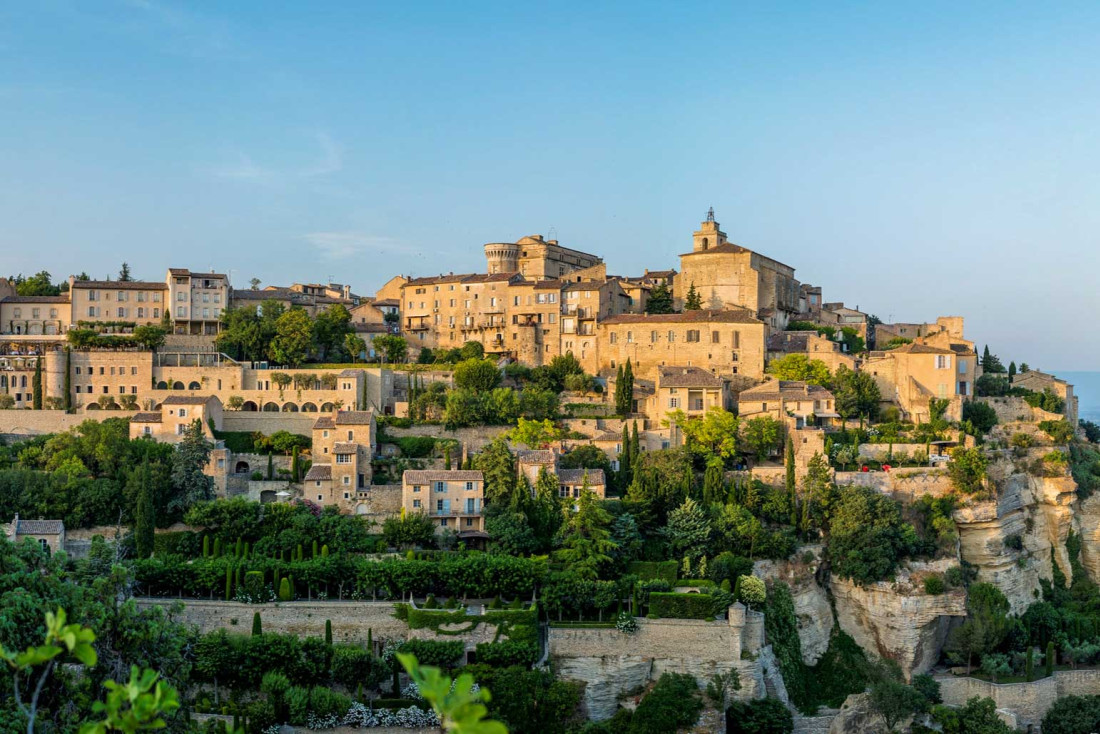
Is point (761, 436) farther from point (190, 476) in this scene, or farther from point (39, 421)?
point (39, 421)

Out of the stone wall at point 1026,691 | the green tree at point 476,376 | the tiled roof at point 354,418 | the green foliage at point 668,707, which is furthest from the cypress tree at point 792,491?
the tiled roof at point 354,418

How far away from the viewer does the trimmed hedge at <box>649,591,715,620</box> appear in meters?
35.6

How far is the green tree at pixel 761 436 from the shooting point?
1841 inches

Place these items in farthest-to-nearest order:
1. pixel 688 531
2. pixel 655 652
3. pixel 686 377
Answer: pixel 686 377 < pixel 688 531 < pixel 655 652

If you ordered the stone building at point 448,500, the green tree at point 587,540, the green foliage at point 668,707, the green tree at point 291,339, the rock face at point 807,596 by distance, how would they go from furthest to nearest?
the green tree at point 291,339, the stone building at point 448,500, the rock face at point 807,596, the green tree at point 587,540, the green foliage at point 668,707

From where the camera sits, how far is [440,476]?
4128 cm

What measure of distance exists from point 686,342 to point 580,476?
54.1ft

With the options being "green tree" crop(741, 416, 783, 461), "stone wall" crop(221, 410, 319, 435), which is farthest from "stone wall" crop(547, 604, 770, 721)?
"stone wall" crop(221, 410, 319, 435)

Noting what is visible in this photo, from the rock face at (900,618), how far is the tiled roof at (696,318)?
17948mm

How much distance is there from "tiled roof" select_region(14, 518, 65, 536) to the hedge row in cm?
374

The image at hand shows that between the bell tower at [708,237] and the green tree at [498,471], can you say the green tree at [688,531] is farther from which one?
the bell tower at [708,237]

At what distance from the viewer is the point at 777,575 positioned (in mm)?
40312

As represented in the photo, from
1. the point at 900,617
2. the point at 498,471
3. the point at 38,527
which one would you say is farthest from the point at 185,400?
the point at 900,617

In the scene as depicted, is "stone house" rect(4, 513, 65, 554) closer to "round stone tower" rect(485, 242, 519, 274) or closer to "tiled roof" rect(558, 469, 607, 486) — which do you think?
"tiled roof" rect(558, 469, 607, 486)
